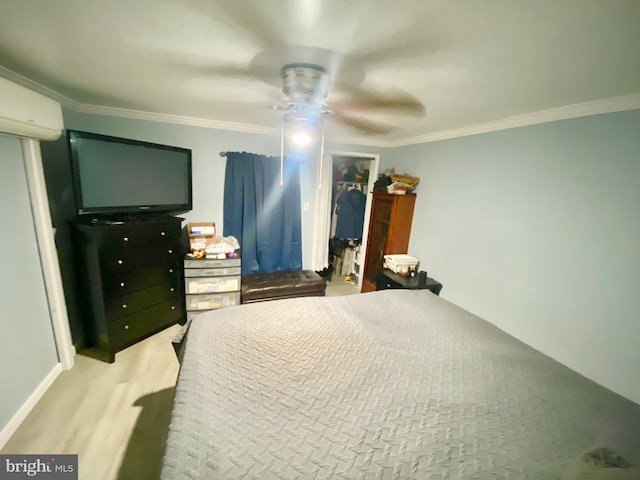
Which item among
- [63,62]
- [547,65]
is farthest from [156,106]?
[547,65]

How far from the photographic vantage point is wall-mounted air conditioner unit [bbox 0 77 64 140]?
1.24m

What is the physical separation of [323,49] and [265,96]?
2.66 ft

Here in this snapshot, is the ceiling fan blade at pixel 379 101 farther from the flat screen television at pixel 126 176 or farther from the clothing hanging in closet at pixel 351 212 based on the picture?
the clothing hanging in closet at pixel 351 212

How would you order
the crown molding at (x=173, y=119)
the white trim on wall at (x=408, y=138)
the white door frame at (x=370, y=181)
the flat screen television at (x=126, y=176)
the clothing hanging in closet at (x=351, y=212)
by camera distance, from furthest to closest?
the clothing hanging in closet at (x=351, y=212) < the white door frame at (x=370, y=181) < the crown molding at (x=173, y=119) < the flat screen television at (x=126, y=176) < the white trim on wall at (x=408, y=138)

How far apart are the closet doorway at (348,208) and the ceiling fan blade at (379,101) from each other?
4.91 feet

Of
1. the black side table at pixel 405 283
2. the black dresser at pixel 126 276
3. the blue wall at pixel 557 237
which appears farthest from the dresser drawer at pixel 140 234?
the blue wall at pixel 557 237

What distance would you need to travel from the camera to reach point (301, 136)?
1.59 m

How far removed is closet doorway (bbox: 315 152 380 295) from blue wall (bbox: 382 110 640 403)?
1.36 m

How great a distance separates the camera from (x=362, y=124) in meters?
2.39

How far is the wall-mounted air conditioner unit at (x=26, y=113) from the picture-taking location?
124cm

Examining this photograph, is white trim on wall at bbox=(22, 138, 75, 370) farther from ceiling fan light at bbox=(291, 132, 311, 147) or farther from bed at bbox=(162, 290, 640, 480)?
ceiling fan light at bbox=(291, 132, 311, 147)

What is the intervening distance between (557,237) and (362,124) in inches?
69.7

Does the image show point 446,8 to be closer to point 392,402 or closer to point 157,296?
point 392,402

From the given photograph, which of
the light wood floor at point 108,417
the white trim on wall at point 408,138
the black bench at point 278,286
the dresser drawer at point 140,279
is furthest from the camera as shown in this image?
the black bench at point 278,286
